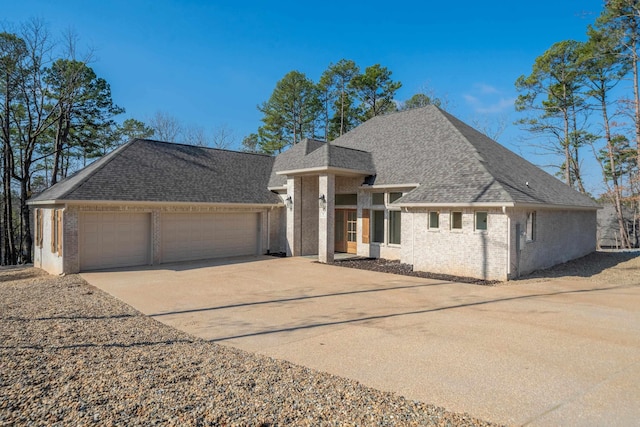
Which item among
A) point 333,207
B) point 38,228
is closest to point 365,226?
point 333,207

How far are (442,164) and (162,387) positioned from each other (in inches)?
505

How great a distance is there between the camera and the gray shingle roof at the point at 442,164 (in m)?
12.4

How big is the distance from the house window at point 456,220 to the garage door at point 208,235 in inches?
351

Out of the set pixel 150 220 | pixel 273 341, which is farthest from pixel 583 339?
pixel 150 220

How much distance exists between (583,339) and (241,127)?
120 feet

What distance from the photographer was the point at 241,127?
39.1 m

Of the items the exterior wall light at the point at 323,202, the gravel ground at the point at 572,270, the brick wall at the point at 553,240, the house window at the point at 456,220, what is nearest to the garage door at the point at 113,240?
the exterior wall light at the point at 323,202

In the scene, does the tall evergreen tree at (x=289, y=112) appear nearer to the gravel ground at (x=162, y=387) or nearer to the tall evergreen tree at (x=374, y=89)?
the tall evergreen tree at (x=374, y=89)

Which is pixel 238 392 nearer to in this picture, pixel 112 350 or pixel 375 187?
pixel 112 350

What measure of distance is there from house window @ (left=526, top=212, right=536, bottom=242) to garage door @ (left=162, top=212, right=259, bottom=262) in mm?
10939

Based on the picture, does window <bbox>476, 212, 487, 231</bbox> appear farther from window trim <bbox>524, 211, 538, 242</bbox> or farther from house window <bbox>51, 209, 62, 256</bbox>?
house window <bbox>51, 209, 62, 256</bbox>

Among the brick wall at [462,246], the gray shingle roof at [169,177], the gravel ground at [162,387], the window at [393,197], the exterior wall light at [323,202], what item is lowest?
the gravel ground at [162,387]

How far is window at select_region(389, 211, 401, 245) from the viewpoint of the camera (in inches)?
620

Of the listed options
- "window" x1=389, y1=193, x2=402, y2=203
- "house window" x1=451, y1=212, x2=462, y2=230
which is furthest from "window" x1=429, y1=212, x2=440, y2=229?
"window" x1=389, y1=193, x2=402, y2=203
